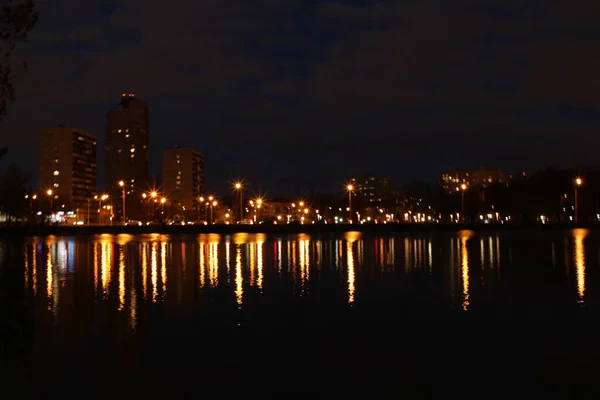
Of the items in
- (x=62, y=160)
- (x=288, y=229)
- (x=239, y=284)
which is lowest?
(x=239, y=284)

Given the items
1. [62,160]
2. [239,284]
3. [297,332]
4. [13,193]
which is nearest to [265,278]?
[239,284]

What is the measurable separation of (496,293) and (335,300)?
378 cm

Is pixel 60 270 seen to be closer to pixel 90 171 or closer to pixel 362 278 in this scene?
pixel 362 278

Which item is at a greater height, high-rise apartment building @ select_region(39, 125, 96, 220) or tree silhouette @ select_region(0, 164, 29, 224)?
high-rise apartment building @ select_region(39, 125, 96, 220)

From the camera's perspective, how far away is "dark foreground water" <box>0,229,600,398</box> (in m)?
8.09

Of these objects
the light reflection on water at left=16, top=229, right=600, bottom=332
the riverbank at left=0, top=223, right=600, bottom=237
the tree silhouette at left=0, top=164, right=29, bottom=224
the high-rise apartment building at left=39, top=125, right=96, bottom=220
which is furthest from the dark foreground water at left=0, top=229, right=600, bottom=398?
the high-rise apartment building at left=39, top=125, right=96, bottom=220

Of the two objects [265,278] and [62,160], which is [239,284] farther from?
[62,160]

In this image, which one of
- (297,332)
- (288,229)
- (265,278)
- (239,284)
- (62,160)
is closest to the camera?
(297,332)

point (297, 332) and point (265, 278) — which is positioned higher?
point (265, 278)

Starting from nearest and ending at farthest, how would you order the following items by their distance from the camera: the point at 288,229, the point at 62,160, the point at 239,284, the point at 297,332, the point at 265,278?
the point at 297,332, the point at 239,284, the point at 265,278, the point at 288,229, the point at 62,160

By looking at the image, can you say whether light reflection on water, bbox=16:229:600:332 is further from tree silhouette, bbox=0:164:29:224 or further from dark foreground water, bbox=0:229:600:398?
tree silhouette, bbox=0:164:29:224

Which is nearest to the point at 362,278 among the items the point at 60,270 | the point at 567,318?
the point at 567,318

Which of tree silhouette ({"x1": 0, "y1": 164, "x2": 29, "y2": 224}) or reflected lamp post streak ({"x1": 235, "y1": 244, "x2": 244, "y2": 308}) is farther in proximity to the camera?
tree silhouette ({"x1": 0, "y1": 164, "x2": 29, "y2": 224})

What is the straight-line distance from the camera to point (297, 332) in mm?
10930
